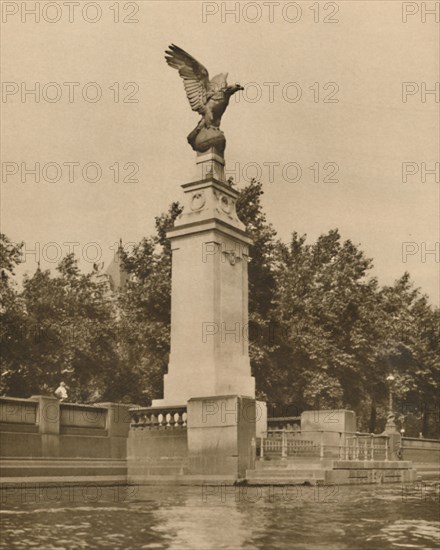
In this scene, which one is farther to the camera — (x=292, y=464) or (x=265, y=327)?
(x=265, y=327)

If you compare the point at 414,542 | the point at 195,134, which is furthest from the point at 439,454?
the point at 414,542

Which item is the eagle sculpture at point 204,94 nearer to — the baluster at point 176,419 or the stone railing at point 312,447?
the baluster at point 176,419

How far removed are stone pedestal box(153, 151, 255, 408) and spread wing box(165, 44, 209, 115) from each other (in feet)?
7.18

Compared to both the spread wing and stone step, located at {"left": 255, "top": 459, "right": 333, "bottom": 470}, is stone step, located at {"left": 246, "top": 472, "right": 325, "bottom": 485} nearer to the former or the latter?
stone step, located at {"left": 255, "top": 459, "right": 333, "bottom": 470}

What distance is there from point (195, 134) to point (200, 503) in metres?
15.4

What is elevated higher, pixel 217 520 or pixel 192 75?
pixel 192 75

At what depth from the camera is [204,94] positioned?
85.4 ft

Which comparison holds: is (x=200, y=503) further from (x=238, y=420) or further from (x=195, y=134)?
(x=195, y=134)

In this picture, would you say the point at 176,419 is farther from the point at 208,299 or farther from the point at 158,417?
the point at 208,299

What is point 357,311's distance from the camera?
41.0 metres

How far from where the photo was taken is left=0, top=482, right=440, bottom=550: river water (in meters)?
8.04

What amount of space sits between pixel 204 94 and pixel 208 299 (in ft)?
23.3

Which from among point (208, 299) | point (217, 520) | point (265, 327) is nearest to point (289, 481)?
point (208, 299)

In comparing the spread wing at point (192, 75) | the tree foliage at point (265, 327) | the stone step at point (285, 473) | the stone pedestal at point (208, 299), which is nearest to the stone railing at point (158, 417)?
the stone pedestal at point (208, 299)
